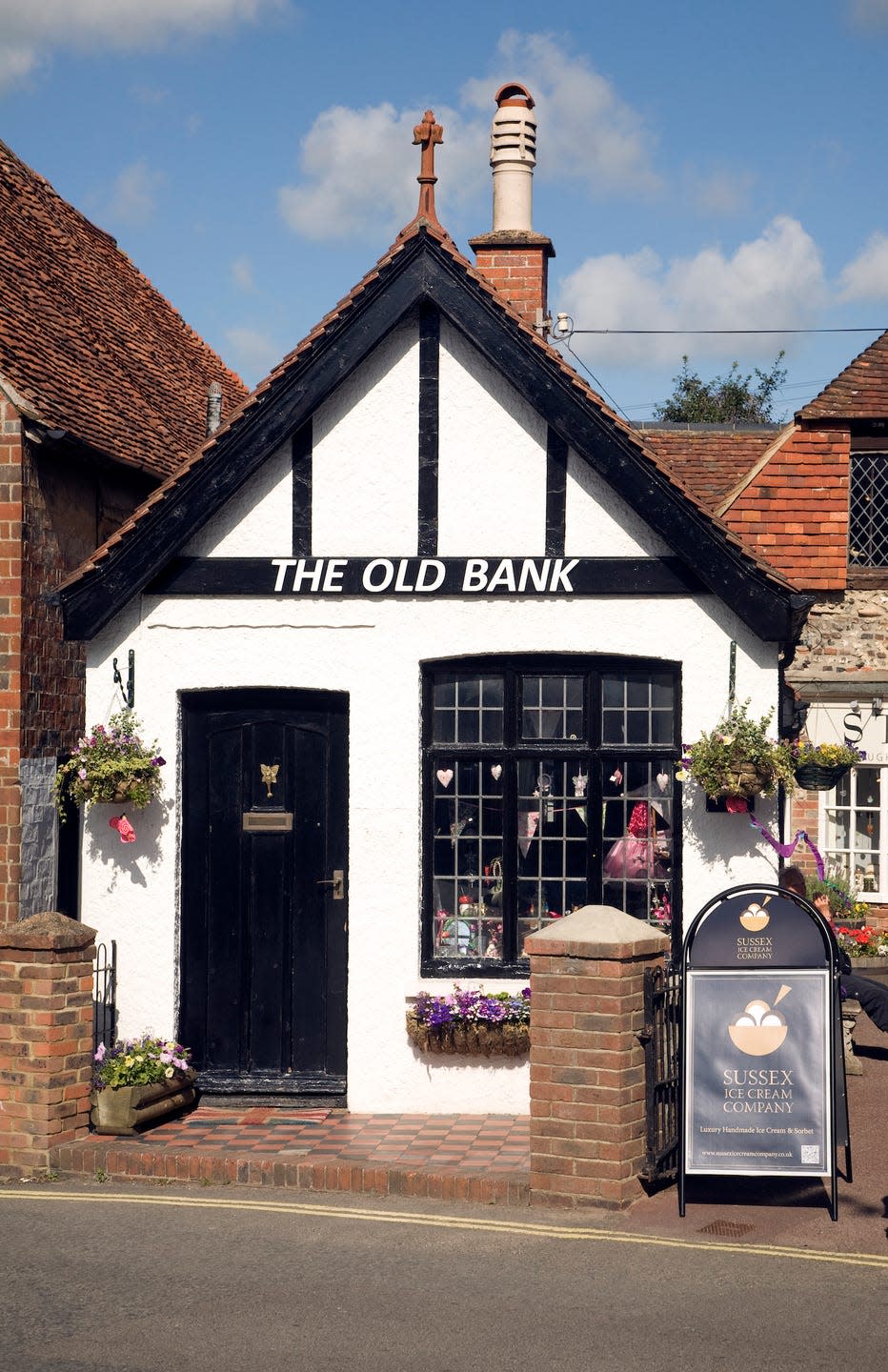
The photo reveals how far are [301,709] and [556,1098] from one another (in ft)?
12.3

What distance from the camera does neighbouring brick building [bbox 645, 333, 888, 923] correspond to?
17359 millimetres

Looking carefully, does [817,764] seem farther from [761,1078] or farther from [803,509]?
[803,509]

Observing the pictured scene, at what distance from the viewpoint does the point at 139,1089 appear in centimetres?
1006

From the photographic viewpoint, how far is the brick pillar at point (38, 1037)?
9586 millimetres

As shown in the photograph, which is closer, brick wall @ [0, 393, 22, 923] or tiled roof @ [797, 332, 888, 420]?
brick wall @ [0, 393, 22, 923]

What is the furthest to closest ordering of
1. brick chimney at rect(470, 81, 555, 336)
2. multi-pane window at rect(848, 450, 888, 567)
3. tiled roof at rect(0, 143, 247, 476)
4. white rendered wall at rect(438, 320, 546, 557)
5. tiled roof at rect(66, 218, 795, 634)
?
multi-pane window at rect(848, 450, 888, 567), brick chimney at rect(470, 81, 555, 336), tiled roof at rect(0, 143, 247, 476), white rendered wall at rect(438, 320, 546, 557), tiled roof at rect(66, 218, 795, 634)

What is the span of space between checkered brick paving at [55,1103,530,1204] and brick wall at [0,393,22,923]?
212cm

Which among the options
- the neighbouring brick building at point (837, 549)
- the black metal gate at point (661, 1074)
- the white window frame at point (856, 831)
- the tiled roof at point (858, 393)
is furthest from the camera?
the white window frame at point (856, 831)

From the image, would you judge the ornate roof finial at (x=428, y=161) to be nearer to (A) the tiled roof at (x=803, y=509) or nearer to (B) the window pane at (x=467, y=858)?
(B) the window pane at (x=467, y=858)

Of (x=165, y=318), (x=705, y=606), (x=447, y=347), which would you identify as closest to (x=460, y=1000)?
(x=705, y=606)

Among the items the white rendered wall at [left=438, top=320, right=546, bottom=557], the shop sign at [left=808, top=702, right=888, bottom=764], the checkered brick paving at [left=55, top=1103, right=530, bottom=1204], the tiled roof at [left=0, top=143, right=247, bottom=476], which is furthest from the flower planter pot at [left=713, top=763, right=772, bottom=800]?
the shop sign at [left=808, top=702, right=888, bottom=764]

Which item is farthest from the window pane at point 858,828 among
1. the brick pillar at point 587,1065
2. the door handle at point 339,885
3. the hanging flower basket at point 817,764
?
the brick pillar at point 587,1065

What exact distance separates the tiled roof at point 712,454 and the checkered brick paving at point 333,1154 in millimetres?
8756

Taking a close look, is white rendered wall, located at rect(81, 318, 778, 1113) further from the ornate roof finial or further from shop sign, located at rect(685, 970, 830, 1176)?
shop sign, located at rect(685, 970, 830, 1176)
